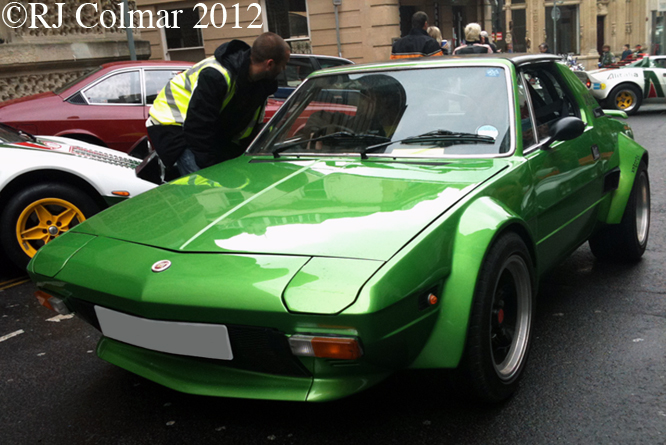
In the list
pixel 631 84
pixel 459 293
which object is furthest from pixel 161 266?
pixel 631 84

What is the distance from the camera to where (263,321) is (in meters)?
2.16

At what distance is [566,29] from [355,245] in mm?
43613

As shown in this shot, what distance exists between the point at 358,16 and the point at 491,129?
694 inches

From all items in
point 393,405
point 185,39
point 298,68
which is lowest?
point 393,405

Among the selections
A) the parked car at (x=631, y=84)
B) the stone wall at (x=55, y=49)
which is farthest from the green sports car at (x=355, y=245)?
the parked car at (x=631, y=84)

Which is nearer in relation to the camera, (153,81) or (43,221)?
(43,221)

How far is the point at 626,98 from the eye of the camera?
49.3ft

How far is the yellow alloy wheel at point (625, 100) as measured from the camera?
48.9 feet

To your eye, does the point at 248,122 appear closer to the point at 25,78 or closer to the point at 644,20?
the point at 25,78

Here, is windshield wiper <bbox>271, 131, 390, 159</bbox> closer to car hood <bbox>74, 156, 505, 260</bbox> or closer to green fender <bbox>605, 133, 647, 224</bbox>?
car hood <bbox>74, 156, 505, 260</bbox>

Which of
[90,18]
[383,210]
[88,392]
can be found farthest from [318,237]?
[90,18]

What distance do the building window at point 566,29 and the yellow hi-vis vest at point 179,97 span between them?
40.2 metres

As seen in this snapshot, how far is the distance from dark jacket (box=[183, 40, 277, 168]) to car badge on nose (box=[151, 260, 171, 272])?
1.89 m

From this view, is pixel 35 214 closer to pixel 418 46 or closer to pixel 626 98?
pixel 418 46
